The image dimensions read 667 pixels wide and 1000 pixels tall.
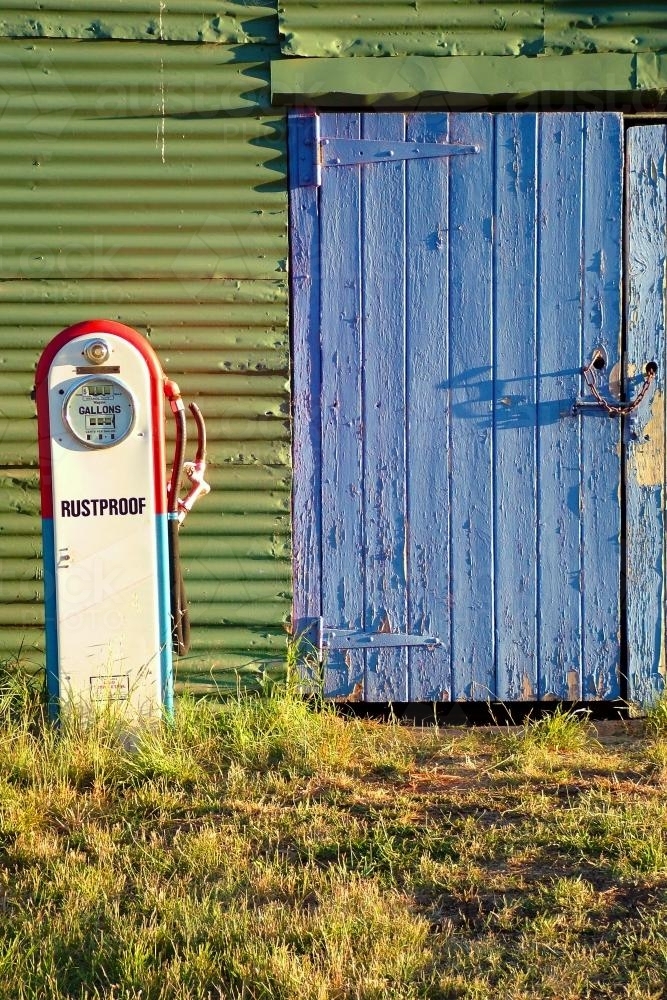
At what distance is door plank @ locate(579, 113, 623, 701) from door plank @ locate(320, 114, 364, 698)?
1004mm

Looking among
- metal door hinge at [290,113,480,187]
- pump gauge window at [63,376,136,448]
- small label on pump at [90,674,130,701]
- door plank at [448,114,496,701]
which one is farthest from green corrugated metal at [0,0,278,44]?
small label on pump at [90,674,130,701]

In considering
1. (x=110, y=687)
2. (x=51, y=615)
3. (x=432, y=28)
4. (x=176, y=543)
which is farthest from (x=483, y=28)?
(x=110, y=687)

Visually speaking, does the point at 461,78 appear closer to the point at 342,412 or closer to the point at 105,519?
the point at 342,412

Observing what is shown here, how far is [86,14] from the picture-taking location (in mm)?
4816

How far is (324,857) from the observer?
3598 mm

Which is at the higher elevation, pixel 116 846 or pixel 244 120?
pixel 244 120

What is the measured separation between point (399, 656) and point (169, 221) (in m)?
2.18

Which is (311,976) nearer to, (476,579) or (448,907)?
(448,907)

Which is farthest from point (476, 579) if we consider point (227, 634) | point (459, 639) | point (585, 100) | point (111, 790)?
point (585, 100)

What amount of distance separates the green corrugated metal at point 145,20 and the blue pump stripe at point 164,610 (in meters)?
2.13

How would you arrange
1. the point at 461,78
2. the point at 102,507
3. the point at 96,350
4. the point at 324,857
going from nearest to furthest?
the point at 324,857 < the point at 96,350 < the point at 102,507 < the point at 461,78

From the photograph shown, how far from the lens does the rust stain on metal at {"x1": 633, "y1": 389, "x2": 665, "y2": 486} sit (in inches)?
195

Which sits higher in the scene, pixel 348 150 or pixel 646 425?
pixel 348 150

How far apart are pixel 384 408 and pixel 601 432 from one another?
0.97 meters
